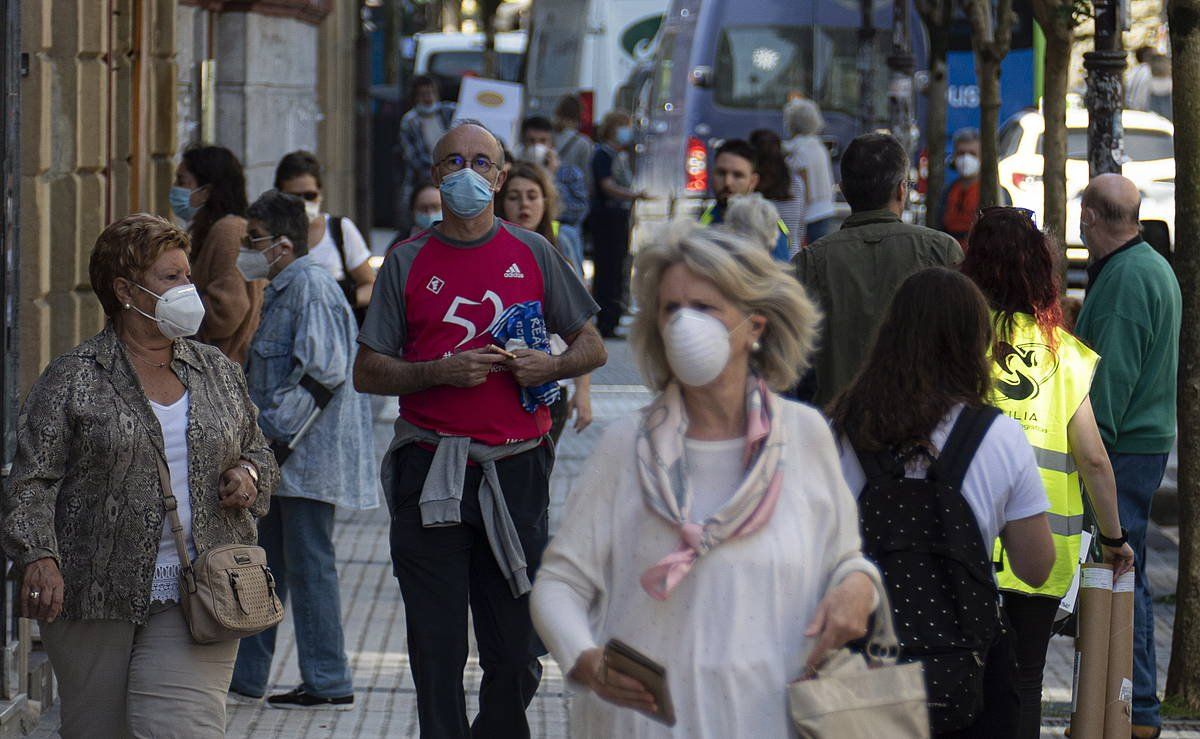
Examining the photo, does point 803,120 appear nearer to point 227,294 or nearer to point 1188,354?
point 1188,354

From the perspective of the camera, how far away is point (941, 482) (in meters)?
4.01

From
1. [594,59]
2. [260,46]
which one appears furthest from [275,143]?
[594,59]

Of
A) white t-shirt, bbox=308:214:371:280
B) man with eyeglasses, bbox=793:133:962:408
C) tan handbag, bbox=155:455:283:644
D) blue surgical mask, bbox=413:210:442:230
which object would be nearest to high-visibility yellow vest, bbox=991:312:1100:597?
man with eyeglasses, bbox=793:133:962:408

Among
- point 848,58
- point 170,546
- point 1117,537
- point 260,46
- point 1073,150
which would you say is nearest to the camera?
point 170,546

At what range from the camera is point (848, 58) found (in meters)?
22.7

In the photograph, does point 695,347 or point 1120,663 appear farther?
point 1120,663

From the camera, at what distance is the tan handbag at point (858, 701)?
125 inches

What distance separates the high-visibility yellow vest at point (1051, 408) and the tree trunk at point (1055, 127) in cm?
542

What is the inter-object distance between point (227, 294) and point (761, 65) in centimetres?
1650

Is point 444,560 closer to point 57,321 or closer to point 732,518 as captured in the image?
point 732,518

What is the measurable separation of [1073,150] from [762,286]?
16873mm

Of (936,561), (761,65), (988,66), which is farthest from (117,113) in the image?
(761,65)

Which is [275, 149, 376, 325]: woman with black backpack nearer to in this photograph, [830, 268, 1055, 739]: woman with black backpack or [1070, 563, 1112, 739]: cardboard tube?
[1070, 563, 1112, 739]: cardboard tube

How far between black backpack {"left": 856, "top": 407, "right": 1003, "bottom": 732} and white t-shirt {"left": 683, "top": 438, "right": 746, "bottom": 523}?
0.74 m
